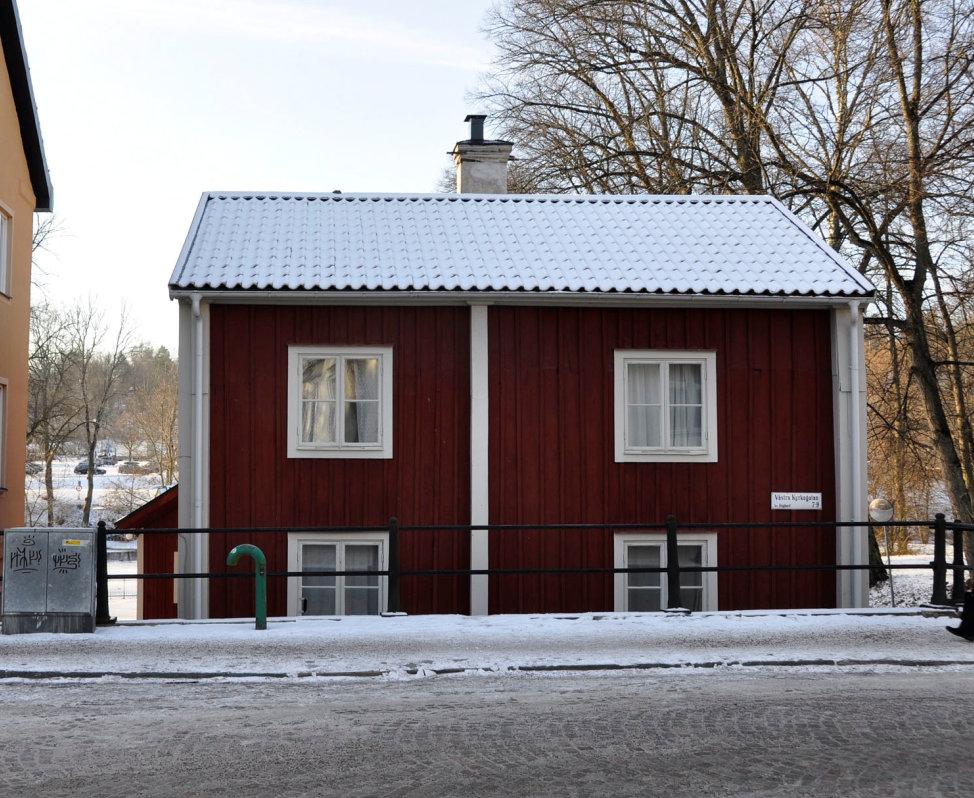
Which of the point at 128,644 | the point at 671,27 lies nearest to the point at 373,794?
the point at 128,644

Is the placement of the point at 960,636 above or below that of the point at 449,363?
below

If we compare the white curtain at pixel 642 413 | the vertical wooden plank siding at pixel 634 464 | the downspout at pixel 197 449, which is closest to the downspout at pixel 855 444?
the vertical wooden plank siding at pixel 634 464

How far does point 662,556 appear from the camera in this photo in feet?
48.3

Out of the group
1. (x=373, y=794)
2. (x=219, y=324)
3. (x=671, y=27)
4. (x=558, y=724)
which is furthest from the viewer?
(x=671, y=27)

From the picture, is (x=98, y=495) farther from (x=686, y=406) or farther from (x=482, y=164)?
(x=686, y=406)

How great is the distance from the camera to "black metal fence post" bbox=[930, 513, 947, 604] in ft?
42.3

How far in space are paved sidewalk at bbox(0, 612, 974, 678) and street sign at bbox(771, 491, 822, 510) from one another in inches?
81.3

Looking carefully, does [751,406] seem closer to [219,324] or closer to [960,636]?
[960,636]

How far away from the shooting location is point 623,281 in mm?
14602

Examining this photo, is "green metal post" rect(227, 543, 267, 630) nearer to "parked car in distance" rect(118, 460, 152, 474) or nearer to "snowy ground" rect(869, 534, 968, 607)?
"snowy ground" rect(869, 534, 968, 607)

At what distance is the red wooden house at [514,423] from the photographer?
47.2 ft

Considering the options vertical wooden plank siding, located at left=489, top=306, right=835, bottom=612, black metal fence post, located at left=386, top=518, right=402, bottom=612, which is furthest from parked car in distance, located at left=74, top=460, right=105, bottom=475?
black metal fence post, located at left=386, top=518, right=402, bottom=612

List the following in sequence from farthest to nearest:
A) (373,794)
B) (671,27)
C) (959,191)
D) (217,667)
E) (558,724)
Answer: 1. (671,27)
2. (959,191)
3. (217,667)
4. (558,724)
5. (373,794)

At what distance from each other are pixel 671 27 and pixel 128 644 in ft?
69.8
